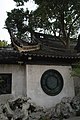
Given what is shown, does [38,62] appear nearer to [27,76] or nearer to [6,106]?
[27,76]

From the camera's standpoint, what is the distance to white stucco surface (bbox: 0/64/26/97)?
425 inches

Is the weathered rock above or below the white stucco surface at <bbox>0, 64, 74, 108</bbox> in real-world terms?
below

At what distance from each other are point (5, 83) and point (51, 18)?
Answer: 318 inches

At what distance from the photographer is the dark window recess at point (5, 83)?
35.2 ft

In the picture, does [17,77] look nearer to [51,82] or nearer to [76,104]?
[51,82]

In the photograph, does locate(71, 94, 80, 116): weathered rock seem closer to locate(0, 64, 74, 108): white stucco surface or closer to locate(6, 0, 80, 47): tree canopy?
locate(0, 64, 74, 108): white stucco surface

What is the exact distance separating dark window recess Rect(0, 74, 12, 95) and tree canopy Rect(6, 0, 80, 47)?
6.76 metres

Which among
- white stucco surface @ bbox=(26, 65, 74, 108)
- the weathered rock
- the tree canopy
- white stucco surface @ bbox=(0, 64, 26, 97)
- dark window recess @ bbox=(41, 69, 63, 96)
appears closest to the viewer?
the weathered rock

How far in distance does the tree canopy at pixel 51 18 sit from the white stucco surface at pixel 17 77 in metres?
6.26

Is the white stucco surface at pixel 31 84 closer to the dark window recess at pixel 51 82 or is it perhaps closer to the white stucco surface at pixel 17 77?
the white stucco surface at pixel 17 77

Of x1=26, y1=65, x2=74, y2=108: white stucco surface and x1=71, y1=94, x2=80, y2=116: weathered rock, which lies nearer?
x1=71, y1=94, x2=80, y2=116: weathered rock

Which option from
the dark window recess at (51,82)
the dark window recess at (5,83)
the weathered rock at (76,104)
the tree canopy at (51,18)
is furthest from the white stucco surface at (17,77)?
the tree canopy at (51,18)

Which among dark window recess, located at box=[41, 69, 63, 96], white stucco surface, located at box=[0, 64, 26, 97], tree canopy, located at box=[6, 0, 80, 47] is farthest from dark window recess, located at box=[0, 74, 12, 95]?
tree canopy, located at box=[6, 0, 80, 47]

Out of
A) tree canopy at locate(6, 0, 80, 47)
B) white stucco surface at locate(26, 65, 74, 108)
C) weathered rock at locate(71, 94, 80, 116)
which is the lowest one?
weathered rock at locate(71, 94, 80, 116)
